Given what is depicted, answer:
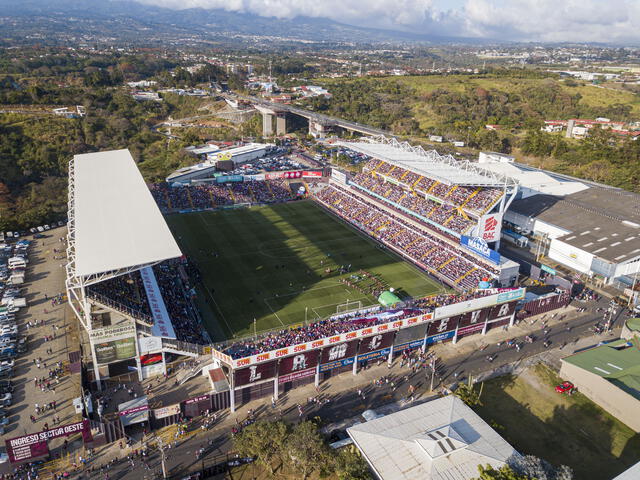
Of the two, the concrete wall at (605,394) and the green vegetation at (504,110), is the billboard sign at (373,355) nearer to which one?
the concrete wall at (605,394)

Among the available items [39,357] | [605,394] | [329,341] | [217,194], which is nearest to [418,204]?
[329,341]

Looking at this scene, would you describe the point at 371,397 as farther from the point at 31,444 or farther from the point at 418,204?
the point at 418,204

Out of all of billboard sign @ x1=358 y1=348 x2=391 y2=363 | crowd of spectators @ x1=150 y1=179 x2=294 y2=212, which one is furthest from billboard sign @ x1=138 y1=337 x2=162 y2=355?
crowd of spectators @ x1=150 y1=179 x2=294 y2=212

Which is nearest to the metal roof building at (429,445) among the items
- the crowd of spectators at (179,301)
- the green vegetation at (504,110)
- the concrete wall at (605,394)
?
the concrete wall at (605,394)

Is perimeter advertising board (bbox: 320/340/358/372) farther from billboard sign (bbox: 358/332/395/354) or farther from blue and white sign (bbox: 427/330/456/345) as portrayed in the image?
blue and white sign (bbox: 427/330/456/345)

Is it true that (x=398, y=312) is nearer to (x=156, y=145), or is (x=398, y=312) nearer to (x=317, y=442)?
(x=317, y=442)

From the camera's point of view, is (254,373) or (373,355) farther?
(373,355)

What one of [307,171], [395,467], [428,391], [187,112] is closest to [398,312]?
[428,391]
